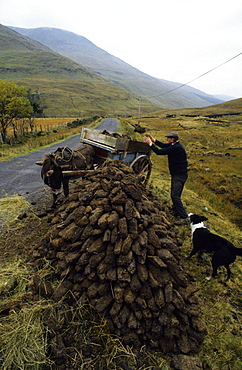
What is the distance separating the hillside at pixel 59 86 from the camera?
Answer: 98750 millimetres

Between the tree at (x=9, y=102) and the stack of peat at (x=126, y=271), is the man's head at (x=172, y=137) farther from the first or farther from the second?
the tree at (x=9, y=102)

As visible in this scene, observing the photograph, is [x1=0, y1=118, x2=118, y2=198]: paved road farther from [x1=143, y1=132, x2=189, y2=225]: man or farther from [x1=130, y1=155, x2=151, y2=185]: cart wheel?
[x1=143, y1=132, x2=189, y2=225]: man

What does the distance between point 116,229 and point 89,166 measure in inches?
138

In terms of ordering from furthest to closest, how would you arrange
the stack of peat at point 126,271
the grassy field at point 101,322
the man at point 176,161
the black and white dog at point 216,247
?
the man at point 176,161
the black and white dog at point 216,247
the stack of peat at point 126,271
the grassy field at point 101,322

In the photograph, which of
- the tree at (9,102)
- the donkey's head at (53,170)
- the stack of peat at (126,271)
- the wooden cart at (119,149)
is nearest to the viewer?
the stack of peat at (126,271)

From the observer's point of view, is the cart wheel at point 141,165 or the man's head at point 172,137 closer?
→ the man's head at point 172,137

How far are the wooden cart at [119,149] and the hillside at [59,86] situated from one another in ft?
268

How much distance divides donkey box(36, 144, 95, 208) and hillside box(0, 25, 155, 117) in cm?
8308

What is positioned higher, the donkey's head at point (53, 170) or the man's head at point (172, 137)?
the man's head at point (172, 137)

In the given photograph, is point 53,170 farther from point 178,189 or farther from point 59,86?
point 59,86

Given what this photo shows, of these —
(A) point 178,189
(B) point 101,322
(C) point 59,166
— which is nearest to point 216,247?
(A) point 178,189

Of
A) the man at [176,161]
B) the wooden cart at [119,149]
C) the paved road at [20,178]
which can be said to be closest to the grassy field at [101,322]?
the man at [176,161]

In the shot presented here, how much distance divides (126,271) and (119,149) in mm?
3836

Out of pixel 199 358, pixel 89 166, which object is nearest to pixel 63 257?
pixel 199 358
